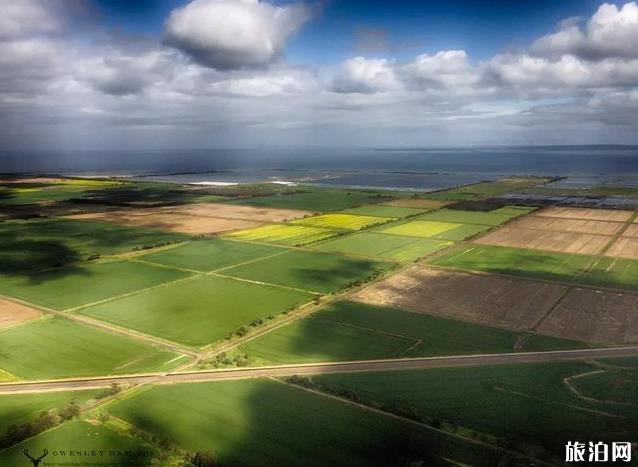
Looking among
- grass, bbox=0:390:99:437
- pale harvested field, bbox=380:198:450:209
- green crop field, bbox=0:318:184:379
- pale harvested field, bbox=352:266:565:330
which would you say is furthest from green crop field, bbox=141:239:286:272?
pale harvested field, bbox=380:198:450:209

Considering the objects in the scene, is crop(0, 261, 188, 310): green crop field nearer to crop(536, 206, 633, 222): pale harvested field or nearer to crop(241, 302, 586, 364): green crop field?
crop(241, 302, 586, 364): green crop field

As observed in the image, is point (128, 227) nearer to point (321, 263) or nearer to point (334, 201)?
point (321, 263)

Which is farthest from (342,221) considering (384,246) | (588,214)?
(588,214)

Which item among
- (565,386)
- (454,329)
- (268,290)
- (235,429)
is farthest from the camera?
(268,290)

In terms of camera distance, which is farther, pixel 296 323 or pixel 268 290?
pixel 268 290

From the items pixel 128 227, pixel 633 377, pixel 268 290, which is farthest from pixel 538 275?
pixel 128 227

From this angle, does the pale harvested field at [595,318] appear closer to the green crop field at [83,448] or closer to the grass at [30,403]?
the green crop field at [83,448]
